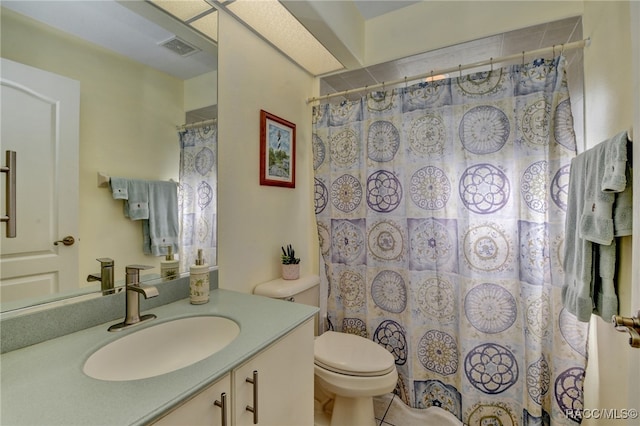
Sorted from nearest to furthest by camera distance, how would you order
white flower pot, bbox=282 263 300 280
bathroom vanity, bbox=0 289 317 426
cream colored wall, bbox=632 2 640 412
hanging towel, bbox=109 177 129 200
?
bathroom vanity, bbox=0 289 317 426
cream colored wall, bbox=632 2 640 412
hanging towel, bbox=109 177 129 200
white flower pot, bbox=282 263 300 280

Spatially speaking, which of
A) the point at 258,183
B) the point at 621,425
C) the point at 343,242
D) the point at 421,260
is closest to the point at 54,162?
the point at 258,183

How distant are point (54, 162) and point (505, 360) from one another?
2.11 meters

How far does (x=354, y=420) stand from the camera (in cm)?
139

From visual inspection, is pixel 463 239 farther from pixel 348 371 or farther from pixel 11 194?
pixel 11 194

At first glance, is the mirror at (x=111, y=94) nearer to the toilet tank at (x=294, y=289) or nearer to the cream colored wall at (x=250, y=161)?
the cream colored wall at (x=250, y=161)

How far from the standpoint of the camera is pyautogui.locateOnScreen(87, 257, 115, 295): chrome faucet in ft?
3.08

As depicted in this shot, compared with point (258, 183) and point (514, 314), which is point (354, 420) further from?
point (258, 183)

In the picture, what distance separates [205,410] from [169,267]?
2.26 ft

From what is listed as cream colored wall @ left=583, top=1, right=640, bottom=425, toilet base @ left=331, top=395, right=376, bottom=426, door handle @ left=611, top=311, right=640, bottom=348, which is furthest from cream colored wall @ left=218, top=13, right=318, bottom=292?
cream colored wall @ left=583, top=1, right=640, bottom=425

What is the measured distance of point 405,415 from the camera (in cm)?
157

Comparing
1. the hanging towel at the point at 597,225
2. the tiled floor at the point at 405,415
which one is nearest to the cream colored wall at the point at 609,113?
the hanging towel at the point at 597,225

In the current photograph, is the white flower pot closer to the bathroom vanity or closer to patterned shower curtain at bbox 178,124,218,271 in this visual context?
patterned shower curtain at bbox 178,124,218,271

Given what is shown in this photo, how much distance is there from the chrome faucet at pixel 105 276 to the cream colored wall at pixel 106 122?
17 millimetres

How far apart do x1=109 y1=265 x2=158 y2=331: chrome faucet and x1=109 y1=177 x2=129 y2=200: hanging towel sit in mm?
268
